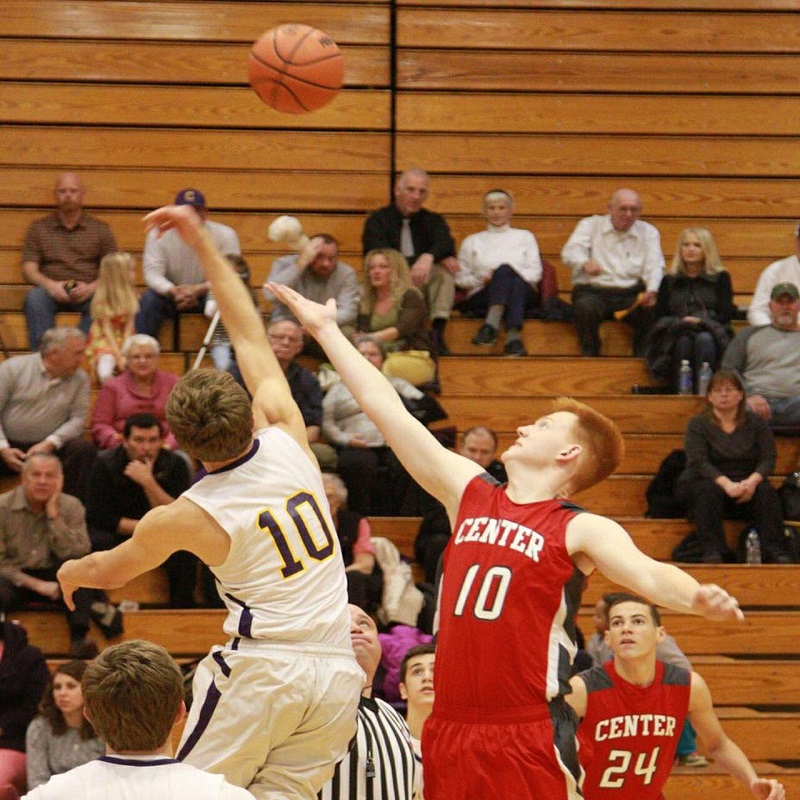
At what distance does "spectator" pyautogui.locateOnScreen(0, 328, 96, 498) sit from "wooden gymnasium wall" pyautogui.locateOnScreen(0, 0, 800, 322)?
265 centimetres

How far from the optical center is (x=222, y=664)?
3.56 m

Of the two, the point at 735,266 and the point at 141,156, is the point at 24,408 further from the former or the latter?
the point at 735,266

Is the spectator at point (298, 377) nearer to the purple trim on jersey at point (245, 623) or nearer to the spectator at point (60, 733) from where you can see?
the spectator at point (60, 733)

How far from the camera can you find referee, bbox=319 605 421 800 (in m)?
4.12

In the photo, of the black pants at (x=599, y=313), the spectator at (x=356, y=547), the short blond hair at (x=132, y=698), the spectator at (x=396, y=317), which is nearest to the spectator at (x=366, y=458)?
the spectator at (x=396, y=317)

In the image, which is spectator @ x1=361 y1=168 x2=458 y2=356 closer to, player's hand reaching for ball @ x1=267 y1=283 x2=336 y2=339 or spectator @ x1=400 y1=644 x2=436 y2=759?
spectator @ x1=400 y1=644 x2=436 y2=759

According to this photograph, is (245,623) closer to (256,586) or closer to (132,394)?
(256,586)

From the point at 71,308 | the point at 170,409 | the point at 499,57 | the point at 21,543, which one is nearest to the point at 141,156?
the point at 71,308

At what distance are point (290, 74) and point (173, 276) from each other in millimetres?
2799

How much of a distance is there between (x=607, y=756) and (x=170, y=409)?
2.63 metres

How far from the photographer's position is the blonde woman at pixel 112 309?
8.56 m

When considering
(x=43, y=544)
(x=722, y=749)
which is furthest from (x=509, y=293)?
(x=722, y=749)

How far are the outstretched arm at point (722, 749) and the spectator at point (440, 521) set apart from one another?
6.75ft

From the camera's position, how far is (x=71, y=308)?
9.40m
